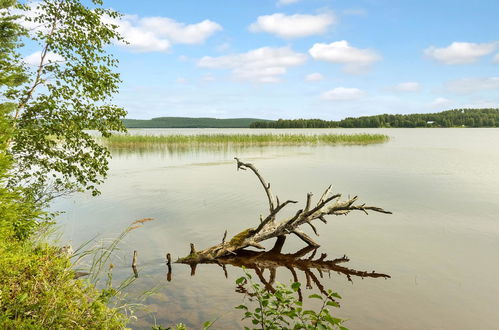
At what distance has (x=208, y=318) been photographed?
23.3ft

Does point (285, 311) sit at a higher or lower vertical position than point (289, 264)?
higher

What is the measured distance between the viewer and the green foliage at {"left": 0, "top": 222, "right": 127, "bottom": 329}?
15.8ft

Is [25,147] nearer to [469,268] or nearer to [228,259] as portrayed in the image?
[228,259]

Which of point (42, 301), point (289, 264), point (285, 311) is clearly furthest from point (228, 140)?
point (285, 311)

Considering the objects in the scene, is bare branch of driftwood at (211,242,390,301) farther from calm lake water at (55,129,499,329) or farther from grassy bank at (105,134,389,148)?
grassy bank at (105,134,389,148)

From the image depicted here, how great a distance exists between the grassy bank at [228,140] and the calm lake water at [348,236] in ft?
74.7

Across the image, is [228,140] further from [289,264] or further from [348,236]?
[289,264]

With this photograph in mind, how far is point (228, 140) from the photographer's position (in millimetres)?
53656

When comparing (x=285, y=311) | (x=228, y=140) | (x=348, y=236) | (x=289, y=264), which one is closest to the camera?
(x=285, y=311)

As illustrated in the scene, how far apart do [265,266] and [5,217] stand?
631cm

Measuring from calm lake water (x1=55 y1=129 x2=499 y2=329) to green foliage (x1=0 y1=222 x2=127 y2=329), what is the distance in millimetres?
1592

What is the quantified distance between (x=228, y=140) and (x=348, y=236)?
1648 inches

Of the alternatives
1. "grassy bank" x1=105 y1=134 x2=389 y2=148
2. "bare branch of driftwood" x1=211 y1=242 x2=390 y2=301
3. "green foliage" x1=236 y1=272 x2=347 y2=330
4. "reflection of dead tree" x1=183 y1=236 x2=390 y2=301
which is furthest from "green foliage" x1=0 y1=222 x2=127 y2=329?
"grassy bank" x1=105 y1=134 x2=389 y2=148

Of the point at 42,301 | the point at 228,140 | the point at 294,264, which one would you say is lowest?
the point at 294,264
